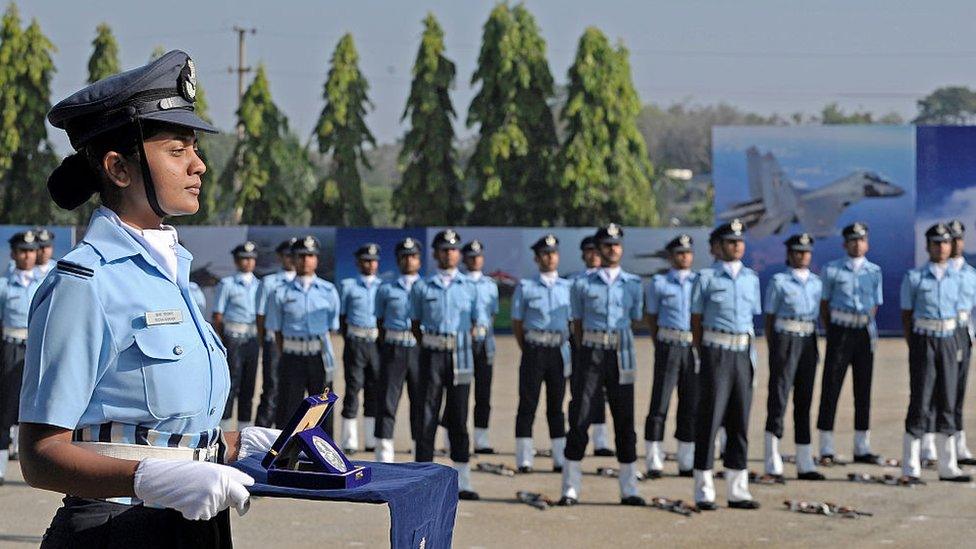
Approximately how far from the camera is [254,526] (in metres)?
9.31

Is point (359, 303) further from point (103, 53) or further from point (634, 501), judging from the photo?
point (103, 53)

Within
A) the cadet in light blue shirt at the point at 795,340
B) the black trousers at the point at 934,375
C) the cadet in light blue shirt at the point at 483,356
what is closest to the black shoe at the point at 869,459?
the cadet in light blue shirt at the point at 795,340

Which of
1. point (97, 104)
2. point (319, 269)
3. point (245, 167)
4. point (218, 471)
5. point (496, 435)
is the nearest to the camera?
point (218, 471)

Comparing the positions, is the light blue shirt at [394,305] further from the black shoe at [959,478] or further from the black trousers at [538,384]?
the black shoe at [959,478]

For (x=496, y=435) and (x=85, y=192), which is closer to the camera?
(x=85, y=192)

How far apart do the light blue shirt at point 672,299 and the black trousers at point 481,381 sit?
1.56 m

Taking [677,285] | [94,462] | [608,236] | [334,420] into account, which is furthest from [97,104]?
[334,420]

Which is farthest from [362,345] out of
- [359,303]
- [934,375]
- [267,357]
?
[934,375]

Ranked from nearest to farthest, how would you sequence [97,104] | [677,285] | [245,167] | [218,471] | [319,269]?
1. [218,471]
2. [97,104]
3. [677,285]
4. [319,269]
5. [245,167]

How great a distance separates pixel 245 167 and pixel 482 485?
76.2 ft

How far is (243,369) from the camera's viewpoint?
45.1 ft

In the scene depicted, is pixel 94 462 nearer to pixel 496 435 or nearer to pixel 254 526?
pixel 254 526

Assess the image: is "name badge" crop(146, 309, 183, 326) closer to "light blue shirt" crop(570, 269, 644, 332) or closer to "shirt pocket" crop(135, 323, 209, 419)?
"shirt pocket" crop(135, 323, 209, 419)

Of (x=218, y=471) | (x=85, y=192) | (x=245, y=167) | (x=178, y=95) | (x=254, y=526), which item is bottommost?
(x=254, y=526)
